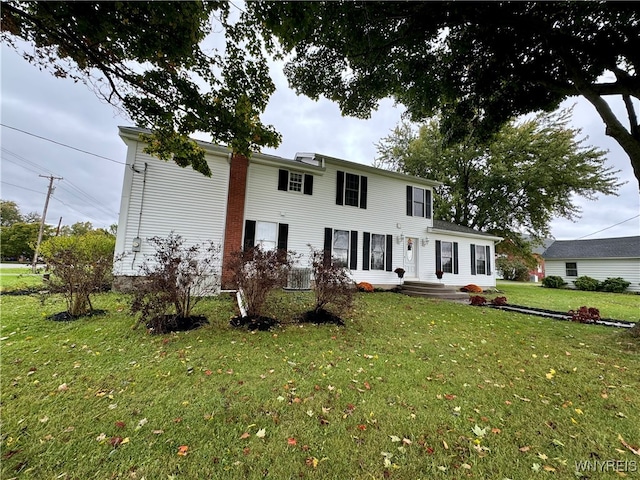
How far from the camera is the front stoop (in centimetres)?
1154

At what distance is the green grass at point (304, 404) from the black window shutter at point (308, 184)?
741 centimetres

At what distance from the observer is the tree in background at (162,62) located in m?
3.85

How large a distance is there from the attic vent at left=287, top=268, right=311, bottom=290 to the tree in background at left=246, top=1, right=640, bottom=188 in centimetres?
629

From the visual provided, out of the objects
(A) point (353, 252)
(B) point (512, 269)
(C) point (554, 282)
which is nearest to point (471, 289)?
(A) point (353, 252)

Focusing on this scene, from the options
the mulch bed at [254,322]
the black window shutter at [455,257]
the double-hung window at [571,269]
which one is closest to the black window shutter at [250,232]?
the mulch bed at [254,322]

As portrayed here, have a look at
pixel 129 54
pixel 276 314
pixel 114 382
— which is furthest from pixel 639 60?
pixel 114 382

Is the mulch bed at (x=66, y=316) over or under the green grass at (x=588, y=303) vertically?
under

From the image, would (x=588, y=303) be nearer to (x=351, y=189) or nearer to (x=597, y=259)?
(x=351, y=189)

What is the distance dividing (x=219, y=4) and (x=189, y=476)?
6.97 metres

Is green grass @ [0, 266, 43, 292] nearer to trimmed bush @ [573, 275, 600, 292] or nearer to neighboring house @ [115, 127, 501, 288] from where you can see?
neighboring house @ [115, 127, 501, 288]

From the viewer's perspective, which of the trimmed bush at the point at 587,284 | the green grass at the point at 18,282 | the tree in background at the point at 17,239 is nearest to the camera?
the green grass at the point at 18,282

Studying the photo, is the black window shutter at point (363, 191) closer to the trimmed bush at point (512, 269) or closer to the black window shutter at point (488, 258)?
the black window shutter at point (488, 258)

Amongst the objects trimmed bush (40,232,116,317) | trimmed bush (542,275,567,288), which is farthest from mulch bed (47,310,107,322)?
trimmed bush (542,275,567,288)

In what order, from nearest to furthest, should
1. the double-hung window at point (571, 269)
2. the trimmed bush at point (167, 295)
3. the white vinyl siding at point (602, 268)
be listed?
1. the trimmed bush at point (167, 295)
2. the white vinyl siding at point (602, 268)
3. the double-hung window at point (571, 269)
